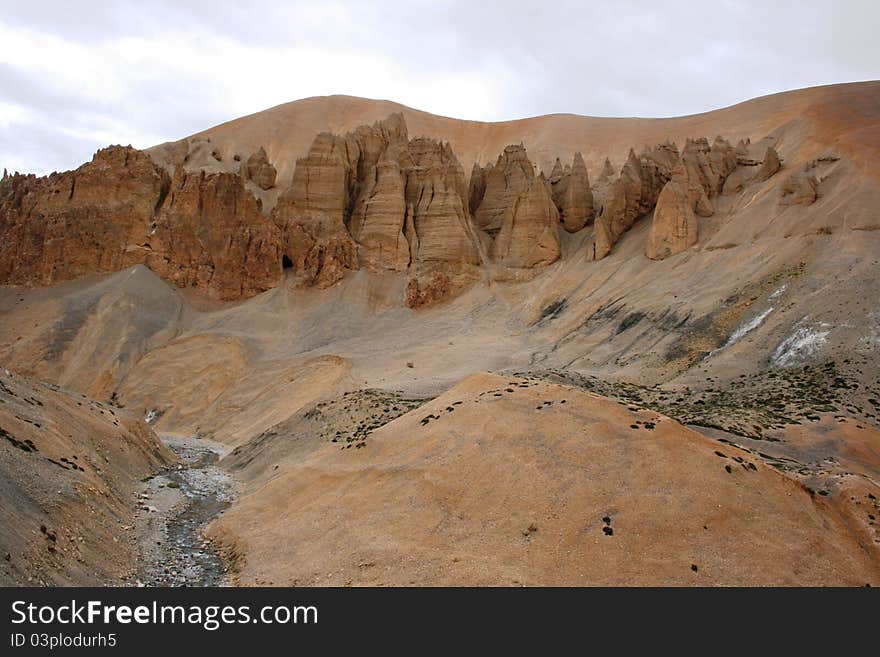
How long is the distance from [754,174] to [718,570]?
5142cm

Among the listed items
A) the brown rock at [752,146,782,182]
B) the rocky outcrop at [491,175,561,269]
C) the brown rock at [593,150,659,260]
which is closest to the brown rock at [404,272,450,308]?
the rocky outcrop at [491,175,561,269]

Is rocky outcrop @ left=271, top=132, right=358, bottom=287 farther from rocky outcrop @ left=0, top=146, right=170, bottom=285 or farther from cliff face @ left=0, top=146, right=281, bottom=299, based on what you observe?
rocky outcrop @ left=0, top=146, right=170, bottom=285

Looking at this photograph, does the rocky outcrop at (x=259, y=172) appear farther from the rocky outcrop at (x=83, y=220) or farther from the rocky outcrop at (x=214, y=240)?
the rocky outcrop at (x=83, y=220)

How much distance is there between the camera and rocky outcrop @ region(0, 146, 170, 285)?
66.6 m

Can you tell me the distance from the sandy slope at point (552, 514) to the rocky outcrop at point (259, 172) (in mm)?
58600

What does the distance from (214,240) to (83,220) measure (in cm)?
1190

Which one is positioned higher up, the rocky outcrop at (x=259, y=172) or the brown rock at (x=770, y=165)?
the rocky outcrop at (x=259, y=172)

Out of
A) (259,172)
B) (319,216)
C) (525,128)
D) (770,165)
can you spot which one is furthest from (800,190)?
(525,128)

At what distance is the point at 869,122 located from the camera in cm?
5769

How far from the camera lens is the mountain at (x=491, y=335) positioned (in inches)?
688

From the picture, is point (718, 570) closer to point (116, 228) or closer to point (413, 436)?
point (413, 436)

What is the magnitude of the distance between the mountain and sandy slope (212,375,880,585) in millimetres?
82

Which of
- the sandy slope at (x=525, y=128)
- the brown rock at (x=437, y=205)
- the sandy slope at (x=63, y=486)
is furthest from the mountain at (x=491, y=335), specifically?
the sandy slope at (x=63, y=486)

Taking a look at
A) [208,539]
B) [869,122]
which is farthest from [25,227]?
[869,122]
